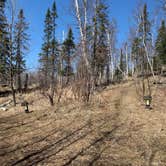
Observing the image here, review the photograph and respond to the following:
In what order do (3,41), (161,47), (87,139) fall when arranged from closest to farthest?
(87,139)
(3,41)
(161,47)

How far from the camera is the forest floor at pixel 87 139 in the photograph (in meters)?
5.98

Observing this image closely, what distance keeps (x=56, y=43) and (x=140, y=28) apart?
1723cm

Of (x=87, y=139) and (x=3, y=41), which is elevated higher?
(x=3, y=41)

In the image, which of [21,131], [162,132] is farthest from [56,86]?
[162,132]

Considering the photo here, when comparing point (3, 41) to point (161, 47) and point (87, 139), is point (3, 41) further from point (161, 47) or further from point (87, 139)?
point (161, 47)

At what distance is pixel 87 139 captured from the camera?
24.7 feet

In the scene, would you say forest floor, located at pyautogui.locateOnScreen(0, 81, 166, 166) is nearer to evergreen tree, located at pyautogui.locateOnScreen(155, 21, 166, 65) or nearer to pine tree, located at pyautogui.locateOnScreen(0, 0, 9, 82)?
pine tree, located at pyautogui.locateOnScreen(0, 0, 9, 82)

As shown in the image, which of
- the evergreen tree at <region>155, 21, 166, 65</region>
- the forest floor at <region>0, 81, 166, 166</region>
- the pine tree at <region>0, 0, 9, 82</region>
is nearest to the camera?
the forest floor at <region>0, 81, 166, 166</region>

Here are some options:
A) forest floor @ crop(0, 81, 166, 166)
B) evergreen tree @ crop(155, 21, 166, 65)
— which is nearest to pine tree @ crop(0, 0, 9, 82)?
forest floor @ crop(0, 81, 166, 166)

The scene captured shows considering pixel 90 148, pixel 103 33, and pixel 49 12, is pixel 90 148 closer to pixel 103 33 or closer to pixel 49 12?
pixel 103 33

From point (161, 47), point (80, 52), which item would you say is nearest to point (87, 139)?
point (80, 52)

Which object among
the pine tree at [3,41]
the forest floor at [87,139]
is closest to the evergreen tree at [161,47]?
the pine tree at [3,41]

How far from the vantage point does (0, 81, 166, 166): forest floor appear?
5984 millimetres

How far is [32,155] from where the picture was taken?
627cm
